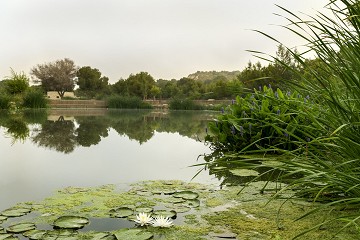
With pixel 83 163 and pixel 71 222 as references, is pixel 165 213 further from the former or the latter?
pixel 83 163

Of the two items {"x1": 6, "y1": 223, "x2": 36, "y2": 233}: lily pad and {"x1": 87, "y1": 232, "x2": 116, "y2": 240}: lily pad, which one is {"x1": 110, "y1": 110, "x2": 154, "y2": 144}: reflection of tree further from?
{"x1": 87, "y1": 232, "x2": 116, "y2": 240}: lily pad

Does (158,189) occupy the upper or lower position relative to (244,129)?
lower

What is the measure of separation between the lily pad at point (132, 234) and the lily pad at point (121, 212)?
0.25m

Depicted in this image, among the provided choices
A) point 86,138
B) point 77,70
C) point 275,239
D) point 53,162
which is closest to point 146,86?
point 77,70

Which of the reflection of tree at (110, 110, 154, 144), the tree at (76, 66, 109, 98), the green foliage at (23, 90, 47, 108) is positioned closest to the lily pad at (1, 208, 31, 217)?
the reflection of tree at (110, 110, 154, 144)

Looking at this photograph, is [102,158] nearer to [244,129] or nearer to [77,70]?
[244,129]

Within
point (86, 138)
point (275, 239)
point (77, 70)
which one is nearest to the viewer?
point (275, 239)

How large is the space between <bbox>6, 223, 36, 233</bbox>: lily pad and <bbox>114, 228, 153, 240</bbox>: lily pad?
16.4 inches

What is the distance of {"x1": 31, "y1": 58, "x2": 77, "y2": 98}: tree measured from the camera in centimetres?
3462

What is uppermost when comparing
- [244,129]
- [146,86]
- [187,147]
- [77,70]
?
[77,70]

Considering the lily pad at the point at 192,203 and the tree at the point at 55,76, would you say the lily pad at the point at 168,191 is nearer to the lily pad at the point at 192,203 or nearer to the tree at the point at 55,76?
the lily pad at the point at 192,203

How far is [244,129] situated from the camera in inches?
154

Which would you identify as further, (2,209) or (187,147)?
(187,147)

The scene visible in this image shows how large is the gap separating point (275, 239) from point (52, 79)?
1429 inches
